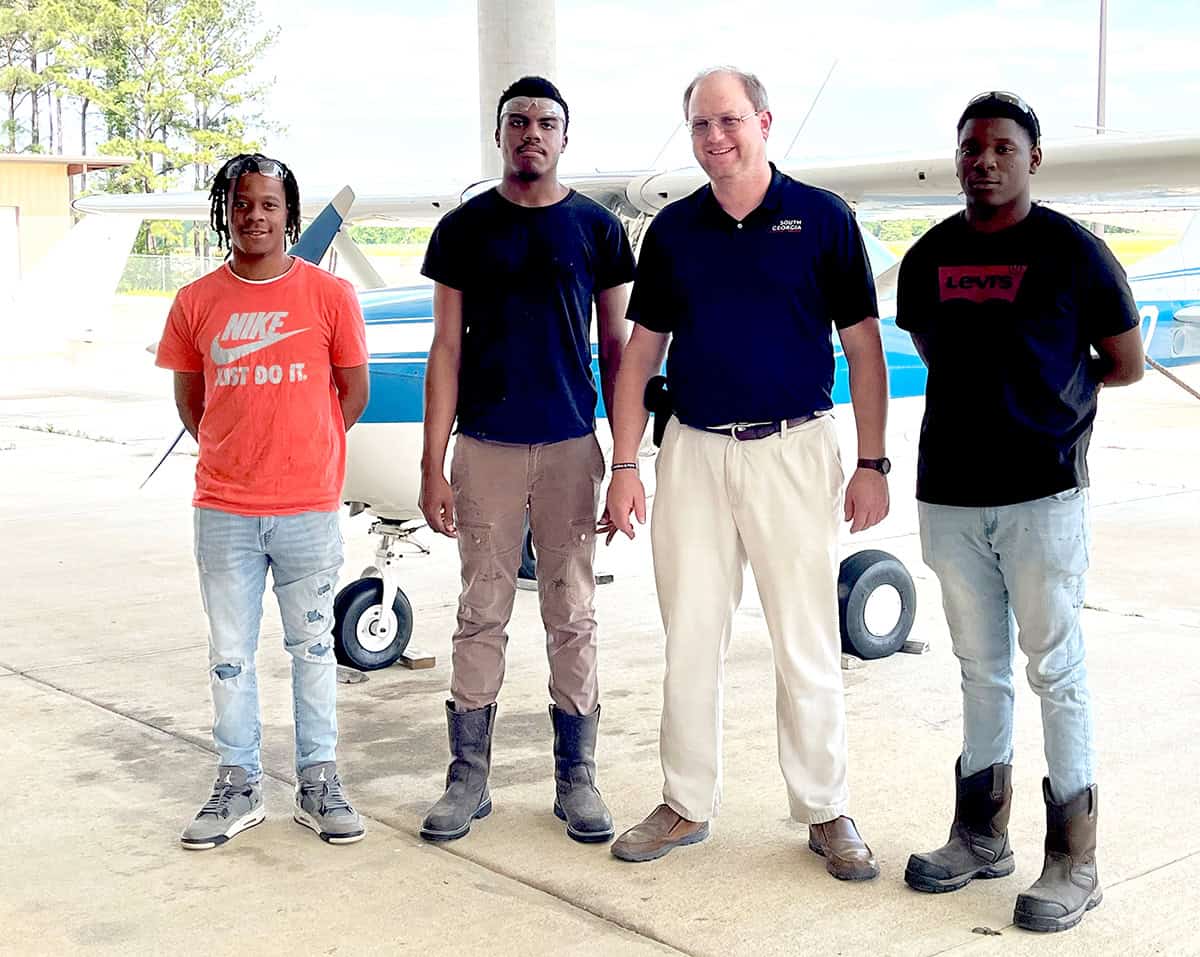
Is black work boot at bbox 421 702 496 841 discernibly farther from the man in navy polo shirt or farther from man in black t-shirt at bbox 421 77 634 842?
the man in navy polo shirt

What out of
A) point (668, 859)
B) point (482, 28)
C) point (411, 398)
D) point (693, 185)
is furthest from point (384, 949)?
point (482, 28)

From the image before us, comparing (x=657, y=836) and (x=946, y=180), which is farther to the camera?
(x=946, y=180)

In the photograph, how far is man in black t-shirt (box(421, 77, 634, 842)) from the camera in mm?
3494

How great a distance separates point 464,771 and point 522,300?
118 cm

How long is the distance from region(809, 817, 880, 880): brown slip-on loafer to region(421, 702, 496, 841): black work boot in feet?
2.76

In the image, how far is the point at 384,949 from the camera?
3000mm

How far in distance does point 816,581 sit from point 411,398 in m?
2.21

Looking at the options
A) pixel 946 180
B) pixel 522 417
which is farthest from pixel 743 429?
pixel 946 180

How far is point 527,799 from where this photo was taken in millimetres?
3971

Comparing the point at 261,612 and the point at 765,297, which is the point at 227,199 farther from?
the point at 765,297

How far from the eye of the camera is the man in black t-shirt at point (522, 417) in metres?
3.49

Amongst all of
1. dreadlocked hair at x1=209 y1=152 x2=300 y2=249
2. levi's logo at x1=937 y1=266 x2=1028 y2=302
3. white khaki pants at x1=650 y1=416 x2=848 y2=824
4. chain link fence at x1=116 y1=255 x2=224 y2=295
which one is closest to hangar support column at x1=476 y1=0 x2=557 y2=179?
dreadlocked hair at x1=209 y1=152 x2=300 y2=249

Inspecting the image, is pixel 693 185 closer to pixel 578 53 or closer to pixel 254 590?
pixel 254 590

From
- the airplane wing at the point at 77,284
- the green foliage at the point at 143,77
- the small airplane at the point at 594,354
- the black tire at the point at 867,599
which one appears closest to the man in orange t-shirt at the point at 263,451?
the small airplane at the point at 594,354
